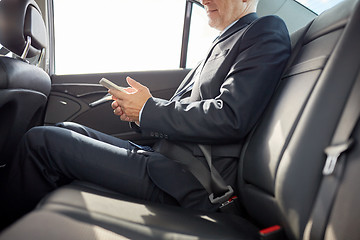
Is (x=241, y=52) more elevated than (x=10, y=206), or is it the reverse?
(x=241, y=52)

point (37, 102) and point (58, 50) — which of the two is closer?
point (37, 102)

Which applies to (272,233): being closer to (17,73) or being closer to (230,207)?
(230,207)

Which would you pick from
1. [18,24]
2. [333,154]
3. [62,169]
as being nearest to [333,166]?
[333,154]

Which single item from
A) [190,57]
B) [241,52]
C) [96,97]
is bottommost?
[96,97]

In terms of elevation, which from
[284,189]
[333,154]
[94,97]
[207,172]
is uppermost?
[333,154]

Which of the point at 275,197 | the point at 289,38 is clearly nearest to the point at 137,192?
the point at 275,197

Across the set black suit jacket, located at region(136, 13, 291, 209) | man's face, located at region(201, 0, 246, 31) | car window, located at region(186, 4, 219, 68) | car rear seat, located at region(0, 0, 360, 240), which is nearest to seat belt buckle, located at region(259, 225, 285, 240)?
car rear seat, located at region(0, 0, 360, 240)

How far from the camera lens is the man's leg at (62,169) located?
0.85m

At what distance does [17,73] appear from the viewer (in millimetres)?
1107

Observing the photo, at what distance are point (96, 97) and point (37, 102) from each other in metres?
0.61

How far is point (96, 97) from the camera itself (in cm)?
191

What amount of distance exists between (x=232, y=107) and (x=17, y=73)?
818 mm

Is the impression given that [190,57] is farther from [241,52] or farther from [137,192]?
[137,192]

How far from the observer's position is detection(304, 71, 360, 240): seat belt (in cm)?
55
